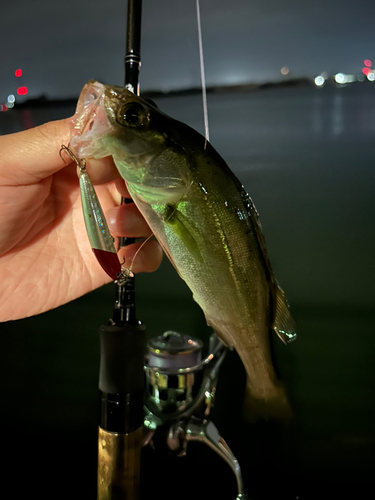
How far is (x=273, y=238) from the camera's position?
1.45 metres

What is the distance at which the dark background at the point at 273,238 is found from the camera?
1292mm

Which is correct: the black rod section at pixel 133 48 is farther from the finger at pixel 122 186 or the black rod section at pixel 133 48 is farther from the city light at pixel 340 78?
the city light at pixel 340 78

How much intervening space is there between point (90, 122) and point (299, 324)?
4.11ft

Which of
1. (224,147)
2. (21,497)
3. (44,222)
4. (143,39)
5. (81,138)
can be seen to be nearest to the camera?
(81,138)

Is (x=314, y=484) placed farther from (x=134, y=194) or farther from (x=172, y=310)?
(x=134, y=194)

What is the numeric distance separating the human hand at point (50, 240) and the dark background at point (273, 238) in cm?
63

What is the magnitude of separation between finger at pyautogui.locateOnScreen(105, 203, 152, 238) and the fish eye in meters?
0.32

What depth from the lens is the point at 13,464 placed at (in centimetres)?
138

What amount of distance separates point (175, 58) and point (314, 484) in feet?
5.99

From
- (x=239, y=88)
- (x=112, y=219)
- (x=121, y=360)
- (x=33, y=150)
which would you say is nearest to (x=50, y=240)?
(x=112, y=219)

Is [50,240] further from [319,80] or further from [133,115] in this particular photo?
[319,80]

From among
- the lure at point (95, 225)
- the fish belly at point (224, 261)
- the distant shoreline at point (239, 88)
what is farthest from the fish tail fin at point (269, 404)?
the distant shoreline at point (239, 88)

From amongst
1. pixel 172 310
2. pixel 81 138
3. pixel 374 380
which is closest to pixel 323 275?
pixel 374 380

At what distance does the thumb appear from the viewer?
59 cm
